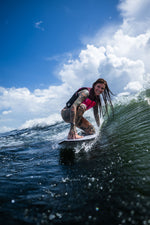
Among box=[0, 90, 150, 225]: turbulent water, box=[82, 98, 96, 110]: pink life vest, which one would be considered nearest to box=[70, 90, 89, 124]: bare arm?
box=[82, 98, 96, 110]: pink life vest

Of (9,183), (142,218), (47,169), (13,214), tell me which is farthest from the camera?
(47,169)

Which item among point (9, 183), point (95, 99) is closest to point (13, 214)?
point (9, 183)

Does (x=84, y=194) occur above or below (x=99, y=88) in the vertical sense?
below

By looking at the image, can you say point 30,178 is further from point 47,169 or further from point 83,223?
point 83,223

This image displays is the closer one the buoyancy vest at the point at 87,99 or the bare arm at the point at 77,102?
the bare arm at the point at 77,102

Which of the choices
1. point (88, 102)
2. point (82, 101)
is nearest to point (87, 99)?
point (88, 102)

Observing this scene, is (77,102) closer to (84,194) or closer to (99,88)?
(99,88)

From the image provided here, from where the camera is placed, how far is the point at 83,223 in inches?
48.6

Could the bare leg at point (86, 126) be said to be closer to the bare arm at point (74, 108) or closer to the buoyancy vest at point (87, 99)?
the buoyancy vest at point (87, 99)

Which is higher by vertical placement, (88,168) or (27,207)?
(88,168)

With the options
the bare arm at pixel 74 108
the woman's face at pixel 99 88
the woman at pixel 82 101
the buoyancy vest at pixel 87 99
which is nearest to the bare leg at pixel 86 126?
the woman at pixel 82 101

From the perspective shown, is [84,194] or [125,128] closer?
[84,194]

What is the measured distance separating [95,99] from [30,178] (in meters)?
3.49

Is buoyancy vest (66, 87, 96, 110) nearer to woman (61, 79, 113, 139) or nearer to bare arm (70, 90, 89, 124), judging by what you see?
woman (61, 79, 113, 139)
